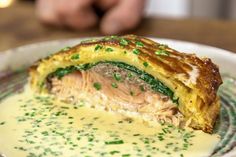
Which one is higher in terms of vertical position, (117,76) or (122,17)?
(122,17)

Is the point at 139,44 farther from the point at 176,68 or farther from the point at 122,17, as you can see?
the point at 122,17

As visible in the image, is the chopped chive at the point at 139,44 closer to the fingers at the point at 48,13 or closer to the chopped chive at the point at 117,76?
the chopped chive at the point at 117,76

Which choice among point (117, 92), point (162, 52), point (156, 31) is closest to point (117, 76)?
point (117, 92)

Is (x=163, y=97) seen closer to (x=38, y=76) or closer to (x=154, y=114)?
(x=154, y=114)

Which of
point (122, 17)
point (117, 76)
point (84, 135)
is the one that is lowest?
point (84, 135)

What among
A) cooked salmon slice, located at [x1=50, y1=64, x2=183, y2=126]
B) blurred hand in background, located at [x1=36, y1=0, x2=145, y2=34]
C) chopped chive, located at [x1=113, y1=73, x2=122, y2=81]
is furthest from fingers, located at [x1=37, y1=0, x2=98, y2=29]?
chopped chive, located at [x1=113, y1=73, x2=122, y2=81]

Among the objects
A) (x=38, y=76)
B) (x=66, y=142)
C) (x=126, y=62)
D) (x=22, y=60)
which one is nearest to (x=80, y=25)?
(x=22, y=60)
